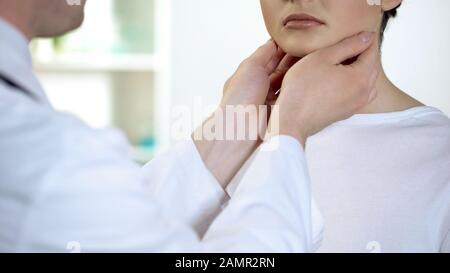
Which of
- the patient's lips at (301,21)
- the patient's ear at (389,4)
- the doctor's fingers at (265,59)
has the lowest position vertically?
the doctor's fingers at (265,59)

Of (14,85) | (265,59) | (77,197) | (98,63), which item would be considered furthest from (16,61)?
(98,63)

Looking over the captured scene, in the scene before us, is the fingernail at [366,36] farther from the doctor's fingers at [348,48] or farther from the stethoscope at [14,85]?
the stethoscope at [14,85]

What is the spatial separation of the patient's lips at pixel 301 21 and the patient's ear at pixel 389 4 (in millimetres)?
87

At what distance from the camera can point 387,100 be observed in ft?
2.68

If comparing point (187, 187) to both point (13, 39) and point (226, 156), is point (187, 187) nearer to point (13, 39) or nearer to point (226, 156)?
point (226, 156)

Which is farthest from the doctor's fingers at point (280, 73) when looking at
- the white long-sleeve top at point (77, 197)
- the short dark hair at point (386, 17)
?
the white long-sleeve top at point (77, 197)

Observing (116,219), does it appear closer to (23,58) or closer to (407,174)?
(23,58)

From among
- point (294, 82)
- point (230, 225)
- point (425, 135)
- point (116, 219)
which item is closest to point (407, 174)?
point (425, 135)

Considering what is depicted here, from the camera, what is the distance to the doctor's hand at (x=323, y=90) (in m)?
0.65

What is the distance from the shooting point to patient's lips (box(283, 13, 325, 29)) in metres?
0.80

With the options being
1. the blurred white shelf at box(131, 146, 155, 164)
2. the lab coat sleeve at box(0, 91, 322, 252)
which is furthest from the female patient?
the blurred white shelf at box(131, 146, 155, 164)

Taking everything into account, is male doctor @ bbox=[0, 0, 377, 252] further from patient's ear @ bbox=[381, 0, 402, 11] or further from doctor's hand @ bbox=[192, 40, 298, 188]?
patient's ear @ bbox=[381, 0, 402, 11]

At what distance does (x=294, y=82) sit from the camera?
68 cm

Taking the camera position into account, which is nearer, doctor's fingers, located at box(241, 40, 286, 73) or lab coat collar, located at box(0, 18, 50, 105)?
lab coat collar, located at box(0, 18, 50, 105)
